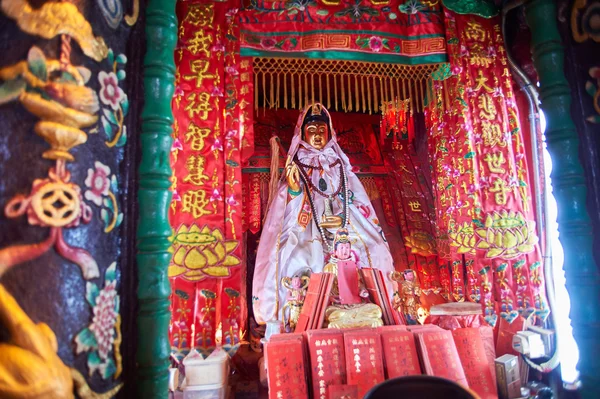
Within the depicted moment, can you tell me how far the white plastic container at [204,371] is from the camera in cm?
263

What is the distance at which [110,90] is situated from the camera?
3.76 ft

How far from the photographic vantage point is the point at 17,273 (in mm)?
871

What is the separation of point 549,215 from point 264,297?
8.78 ft

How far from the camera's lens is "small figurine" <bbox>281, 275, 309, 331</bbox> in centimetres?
309

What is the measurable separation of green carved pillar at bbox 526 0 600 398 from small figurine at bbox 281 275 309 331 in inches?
77.1

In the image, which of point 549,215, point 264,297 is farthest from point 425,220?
point 264,297

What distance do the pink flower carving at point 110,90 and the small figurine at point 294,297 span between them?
2.33 meters

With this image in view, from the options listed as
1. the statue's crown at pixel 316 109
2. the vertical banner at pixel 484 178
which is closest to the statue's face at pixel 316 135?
the statue's crown at pixel 316 109

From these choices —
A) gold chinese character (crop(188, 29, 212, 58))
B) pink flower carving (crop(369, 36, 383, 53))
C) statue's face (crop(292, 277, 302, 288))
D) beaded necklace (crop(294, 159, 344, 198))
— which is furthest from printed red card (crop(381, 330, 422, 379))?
gold chinese character (crop(188, 29, 212, 58))

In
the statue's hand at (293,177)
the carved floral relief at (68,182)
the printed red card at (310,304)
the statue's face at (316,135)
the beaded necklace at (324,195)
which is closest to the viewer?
the carved floral relief at (68,182)

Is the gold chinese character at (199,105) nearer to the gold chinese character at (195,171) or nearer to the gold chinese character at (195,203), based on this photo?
the gold chinese character at (195,171)

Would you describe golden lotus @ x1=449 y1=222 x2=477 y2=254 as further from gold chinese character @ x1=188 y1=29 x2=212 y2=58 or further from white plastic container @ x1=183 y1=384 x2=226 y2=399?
gold chinese character @ x1=188 y1=29 x2=212 y2=58

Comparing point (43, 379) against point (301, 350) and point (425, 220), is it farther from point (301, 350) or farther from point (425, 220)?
point (425, 220)

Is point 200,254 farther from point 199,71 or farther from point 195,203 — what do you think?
point 199,71
